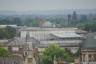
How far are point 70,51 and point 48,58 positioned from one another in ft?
11.7

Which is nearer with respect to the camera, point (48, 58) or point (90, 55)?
point (48, 58)

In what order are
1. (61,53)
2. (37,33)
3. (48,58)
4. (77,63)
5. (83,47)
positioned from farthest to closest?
(37,33)
(83,47)
(61,53)
(48,58)
(77,63)

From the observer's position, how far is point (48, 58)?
15.7 meters

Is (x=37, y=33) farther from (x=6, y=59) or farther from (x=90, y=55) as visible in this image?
(x=6, y=59)

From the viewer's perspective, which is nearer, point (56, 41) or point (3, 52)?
point (3, 52)

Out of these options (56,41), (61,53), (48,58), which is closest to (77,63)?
(48,58)

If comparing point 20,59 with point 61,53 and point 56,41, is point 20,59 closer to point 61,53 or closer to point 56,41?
point 61,53

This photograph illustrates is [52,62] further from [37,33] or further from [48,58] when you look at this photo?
[37,33]

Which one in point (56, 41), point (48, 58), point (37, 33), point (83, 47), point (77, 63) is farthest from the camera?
point (37, 33)

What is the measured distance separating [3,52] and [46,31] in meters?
12.9

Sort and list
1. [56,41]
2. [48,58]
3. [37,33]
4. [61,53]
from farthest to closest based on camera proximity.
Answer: [37,33] < [56,41] < [61,53] < [48,58]

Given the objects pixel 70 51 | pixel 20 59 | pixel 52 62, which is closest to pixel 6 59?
pixel 20 59

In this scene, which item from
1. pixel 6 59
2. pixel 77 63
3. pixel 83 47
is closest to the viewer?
pixel 77 63

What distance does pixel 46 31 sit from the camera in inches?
1173
